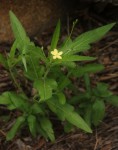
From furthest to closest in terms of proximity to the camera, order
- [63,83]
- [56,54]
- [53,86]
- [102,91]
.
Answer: [102,91]
[63,83]
[53,86]
[56,54]

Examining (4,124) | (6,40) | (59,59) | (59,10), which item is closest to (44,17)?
(59,10)

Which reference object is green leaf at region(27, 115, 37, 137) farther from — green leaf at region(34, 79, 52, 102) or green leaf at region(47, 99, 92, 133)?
green leaf at region(34, 79, 52, 102)

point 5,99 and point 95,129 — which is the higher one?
point 5,99

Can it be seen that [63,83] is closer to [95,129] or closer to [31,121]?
[31,121]

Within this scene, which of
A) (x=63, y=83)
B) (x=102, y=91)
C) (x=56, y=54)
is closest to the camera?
(x=56, y=54)

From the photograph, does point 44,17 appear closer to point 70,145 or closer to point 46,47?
point 46,47

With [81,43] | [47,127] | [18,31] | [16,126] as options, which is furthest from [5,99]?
[81,43]

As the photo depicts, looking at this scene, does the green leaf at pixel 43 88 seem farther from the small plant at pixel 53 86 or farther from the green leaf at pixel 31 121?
the green leaf at pixel 31 121

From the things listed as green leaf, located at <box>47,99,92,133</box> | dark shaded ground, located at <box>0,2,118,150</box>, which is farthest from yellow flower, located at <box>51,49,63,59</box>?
dark shaded ground, located at <box>0,2,118,150</box>

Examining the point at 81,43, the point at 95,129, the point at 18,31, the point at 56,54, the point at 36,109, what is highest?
the point at 18,31
